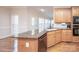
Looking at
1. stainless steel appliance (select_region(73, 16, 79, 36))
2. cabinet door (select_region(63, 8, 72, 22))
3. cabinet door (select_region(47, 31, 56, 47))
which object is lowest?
cabinet door (select_region(47, 31, 56, 47))

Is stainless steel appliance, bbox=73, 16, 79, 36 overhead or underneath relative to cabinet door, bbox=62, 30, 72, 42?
overhead

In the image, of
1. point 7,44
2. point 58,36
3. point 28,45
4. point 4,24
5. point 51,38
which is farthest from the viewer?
point 58,36

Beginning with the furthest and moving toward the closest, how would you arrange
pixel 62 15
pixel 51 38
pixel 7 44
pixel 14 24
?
Answer: pixel 62 15, pixel 51 38, pixel 14 24, pixel 7 44

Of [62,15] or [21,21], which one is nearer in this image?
[21,21]

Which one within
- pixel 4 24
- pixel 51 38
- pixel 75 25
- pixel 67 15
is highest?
pixel 67 15

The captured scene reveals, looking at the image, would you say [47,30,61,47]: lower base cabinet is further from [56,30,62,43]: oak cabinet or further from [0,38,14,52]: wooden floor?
[0,38,14,52]: wooden floor

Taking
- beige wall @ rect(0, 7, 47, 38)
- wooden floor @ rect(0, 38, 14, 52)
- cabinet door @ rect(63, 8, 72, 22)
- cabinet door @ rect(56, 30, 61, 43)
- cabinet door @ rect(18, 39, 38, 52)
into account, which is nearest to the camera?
cabinet door @ rect(18, 39, 38, 52)

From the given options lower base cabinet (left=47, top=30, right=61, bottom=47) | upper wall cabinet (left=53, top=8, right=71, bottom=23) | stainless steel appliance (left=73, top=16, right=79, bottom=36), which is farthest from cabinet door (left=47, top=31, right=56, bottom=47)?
upper wall cabinet (left=53, top=8, right=71, bottom=23)

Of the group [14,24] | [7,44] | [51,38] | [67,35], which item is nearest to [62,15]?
[67,35]

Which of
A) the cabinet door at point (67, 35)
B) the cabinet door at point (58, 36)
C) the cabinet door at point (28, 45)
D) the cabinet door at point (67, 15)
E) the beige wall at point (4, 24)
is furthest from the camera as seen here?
the cabinet door at point (67, 15)

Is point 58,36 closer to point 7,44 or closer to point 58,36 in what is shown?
point 58,36

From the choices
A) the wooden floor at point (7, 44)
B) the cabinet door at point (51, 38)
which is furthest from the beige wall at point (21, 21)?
the cabinet door at point (51, 38)

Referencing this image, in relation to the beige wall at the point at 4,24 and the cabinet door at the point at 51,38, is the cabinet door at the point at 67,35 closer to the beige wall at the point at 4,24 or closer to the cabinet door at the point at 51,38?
the cabinet door at the point at 51,38
